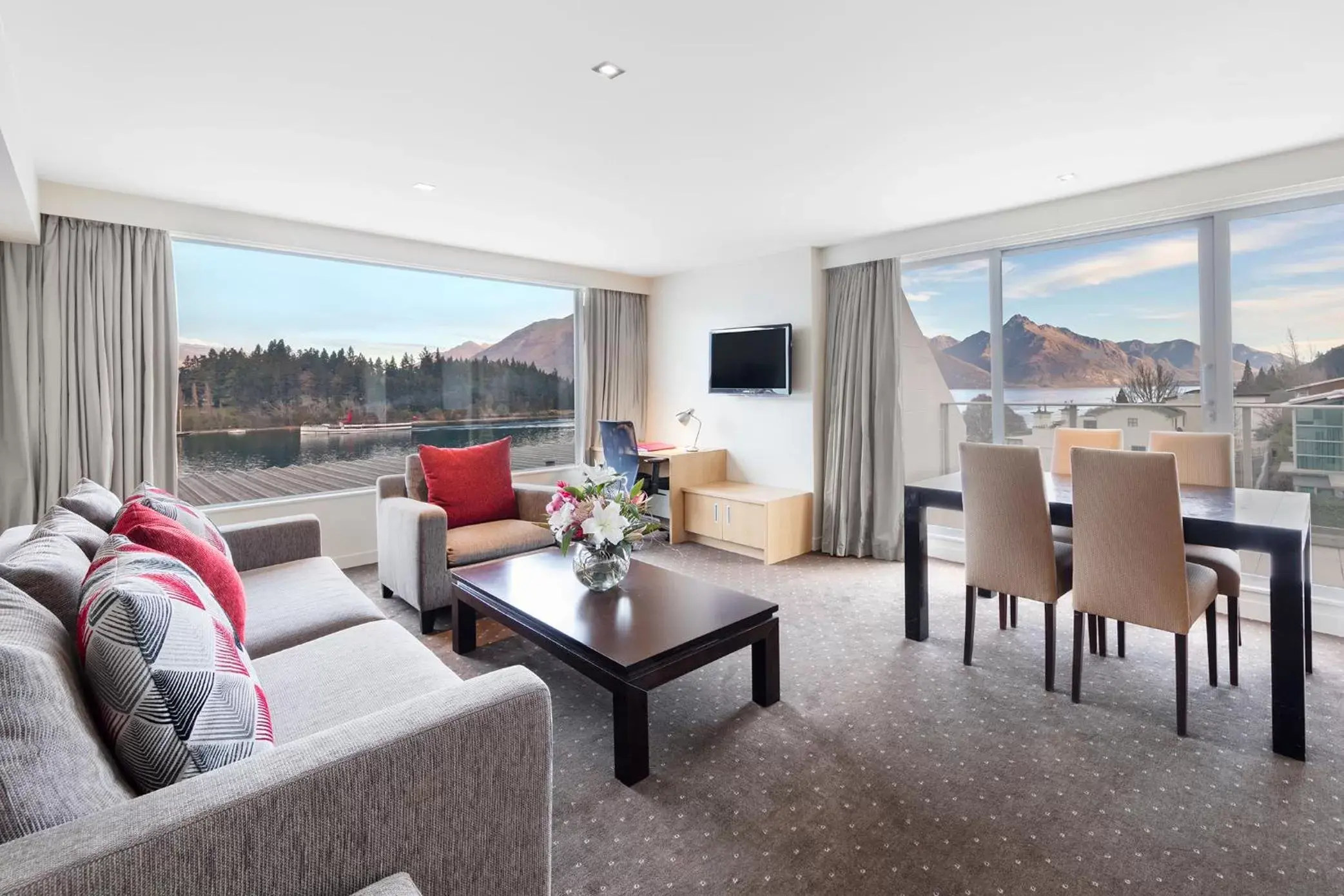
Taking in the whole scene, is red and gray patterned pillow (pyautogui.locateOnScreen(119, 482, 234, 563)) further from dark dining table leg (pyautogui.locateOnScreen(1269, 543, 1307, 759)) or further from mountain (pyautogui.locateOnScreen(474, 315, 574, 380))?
dark dining table leg (pyautogui.locateOnScreen(1269, 543, 1307, 759))

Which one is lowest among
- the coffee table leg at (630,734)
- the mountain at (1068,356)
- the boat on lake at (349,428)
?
the coffee table leg at (630,734)

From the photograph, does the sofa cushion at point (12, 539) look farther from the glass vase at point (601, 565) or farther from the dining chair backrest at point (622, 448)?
the dining chair backrest at point (622, 448)

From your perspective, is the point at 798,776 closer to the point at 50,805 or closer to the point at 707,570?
the point at 50,805

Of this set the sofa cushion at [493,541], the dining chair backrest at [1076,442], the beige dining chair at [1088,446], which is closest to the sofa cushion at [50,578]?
the sofa cushion at [493,541]

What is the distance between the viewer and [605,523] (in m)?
2.48

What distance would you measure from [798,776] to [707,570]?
2373 millimetres

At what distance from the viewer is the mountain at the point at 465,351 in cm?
518

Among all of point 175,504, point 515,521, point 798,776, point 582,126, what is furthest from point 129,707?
point 515,521

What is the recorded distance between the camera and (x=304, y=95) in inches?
94.8

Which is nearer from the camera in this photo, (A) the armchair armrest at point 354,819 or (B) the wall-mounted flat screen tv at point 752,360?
(A) the armchair armrest at point 354,819

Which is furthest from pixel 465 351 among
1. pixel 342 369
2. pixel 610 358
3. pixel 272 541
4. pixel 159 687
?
pixel 159 687

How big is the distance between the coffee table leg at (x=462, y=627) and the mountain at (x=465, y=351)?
2.77 m

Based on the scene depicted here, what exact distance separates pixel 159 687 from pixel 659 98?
7.89 feet

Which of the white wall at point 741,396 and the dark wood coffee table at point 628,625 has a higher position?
the white wall at point 741,396
